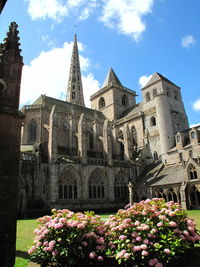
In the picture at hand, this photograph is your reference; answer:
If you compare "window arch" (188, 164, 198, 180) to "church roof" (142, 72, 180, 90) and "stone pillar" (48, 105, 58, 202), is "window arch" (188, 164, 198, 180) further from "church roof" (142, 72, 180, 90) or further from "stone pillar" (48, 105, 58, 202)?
"church roof" (142, 72, 180, 90)

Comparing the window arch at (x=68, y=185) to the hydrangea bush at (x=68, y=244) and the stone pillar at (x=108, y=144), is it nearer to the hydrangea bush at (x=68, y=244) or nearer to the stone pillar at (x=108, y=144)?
the stone pillar at (x=108, y=144)

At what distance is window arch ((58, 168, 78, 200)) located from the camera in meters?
26.2

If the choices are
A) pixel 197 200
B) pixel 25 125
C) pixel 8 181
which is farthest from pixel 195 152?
pixel 8 181

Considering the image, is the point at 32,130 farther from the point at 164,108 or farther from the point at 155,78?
the point at 155,78

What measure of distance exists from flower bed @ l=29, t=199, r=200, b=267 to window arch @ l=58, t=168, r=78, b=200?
2057cm

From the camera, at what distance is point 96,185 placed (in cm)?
2903

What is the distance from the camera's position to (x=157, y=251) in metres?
5.32

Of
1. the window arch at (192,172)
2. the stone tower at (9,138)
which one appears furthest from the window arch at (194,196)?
the stone tower at (9,138)

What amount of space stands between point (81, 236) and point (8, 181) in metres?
2.52

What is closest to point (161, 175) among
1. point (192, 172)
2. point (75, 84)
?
point (192, 172)

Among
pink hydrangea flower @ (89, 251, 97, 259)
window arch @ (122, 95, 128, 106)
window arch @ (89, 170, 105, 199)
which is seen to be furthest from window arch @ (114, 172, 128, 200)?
pink hydrangea flower @ (89, 251, 97, 259)

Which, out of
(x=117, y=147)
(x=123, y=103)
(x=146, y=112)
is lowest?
(x=117, y=147)

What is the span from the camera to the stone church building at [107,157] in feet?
81.1

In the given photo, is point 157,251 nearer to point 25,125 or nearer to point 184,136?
point 184,136
